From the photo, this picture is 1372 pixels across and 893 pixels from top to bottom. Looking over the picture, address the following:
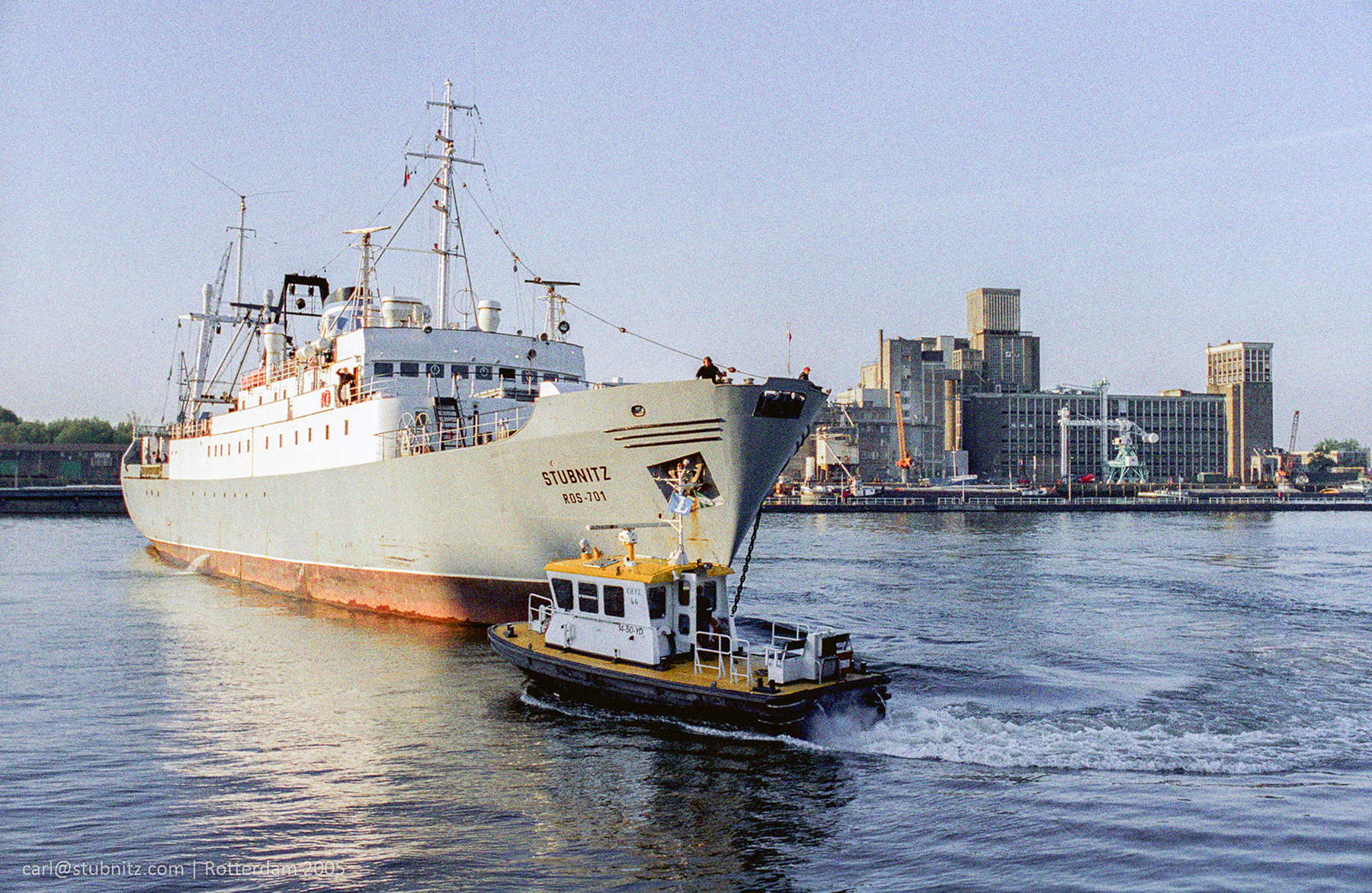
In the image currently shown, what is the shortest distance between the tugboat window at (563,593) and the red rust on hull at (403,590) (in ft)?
18.3

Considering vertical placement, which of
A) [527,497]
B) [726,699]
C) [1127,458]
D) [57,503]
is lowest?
[726,699]

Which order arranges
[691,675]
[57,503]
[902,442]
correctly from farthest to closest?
1. [902,442]
2. [57,503]
3. [691,675]

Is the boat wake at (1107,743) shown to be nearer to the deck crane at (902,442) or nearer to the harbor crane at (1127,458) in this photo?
the deck crane at (902,442)

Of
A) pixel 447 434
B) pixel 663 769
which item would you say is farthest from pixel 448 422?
pixel 663 769

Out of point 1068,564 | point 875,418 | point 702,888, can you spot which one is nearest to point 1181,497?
point 875,418

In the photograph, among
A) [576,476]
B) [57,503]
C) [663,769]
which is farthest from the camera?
[57,503]

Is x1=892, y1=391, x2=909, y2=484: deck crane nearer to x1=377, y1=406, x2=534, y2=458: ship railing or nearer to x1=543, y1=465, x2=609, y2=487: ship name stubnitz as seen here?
x1=377, y1=406, x2=534, y2=458: ship railing

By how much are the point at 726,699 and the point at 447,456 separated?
13.4 m

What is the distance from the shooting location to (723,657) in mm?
19188

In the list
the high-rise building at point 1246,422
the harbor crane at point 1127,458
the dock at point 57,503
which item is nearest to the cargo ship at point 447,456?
the dock at point 57,503

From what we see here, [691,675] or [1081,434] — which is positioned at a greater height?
[1081,434]

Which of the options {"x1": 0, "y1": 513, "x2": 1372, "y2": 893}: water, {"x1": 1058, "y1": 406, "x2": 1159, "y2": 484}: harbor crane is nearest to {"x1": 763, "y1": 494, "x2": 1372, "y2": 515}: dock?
{"x1": 1058, "y1": 406, "x2": 1159, "y2": 484}: harbor crane

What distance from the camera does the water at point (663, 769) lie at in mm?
12906

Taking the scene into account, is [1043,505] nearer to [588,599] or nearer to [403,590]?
[403,590]
